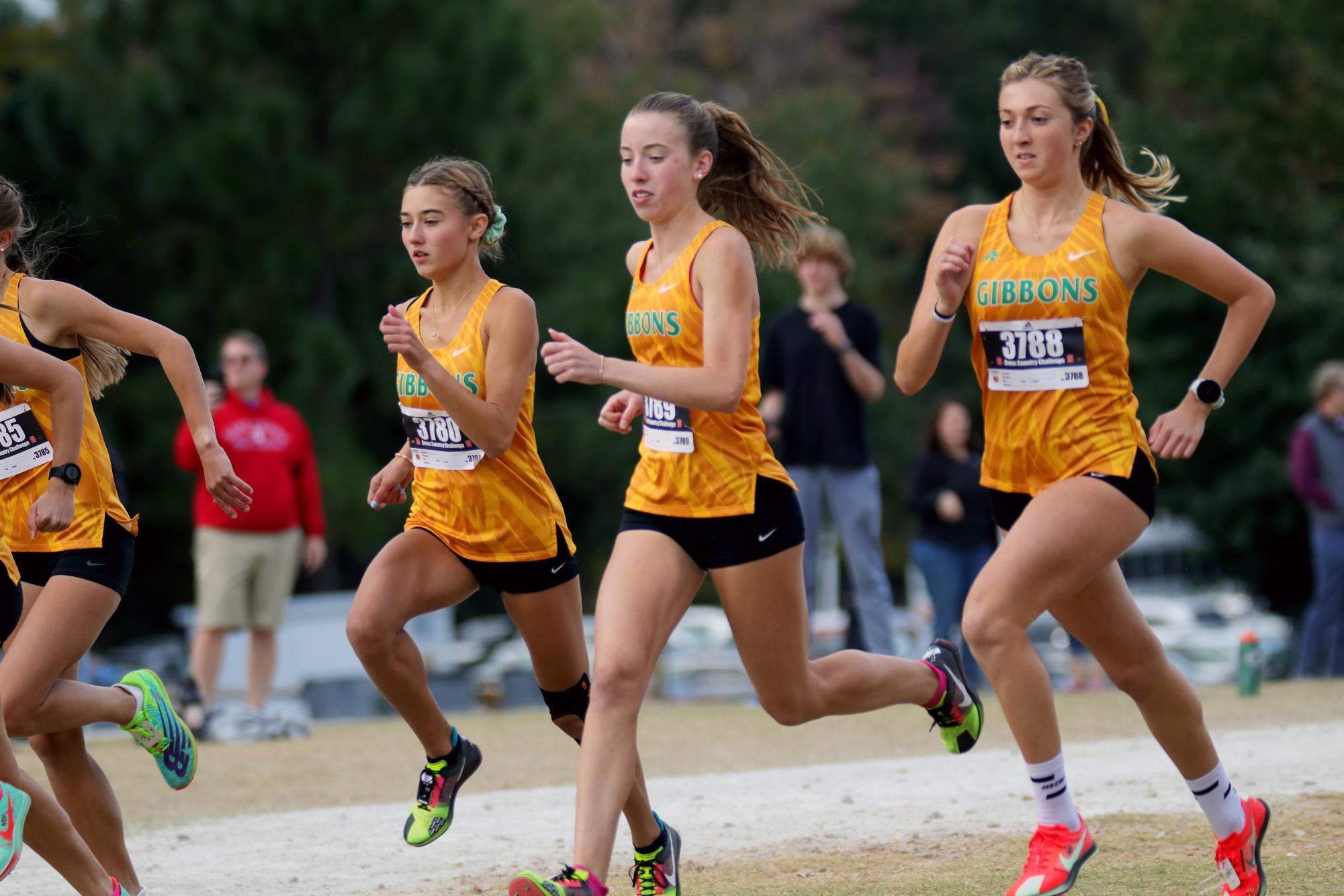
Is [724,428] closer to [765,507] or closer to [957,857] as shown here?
[765,507]

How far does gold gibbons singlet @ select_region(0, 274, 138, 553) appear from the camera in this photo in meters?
4.98

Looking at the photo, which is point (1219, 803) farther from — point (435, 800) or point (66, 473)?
point (66, 473)

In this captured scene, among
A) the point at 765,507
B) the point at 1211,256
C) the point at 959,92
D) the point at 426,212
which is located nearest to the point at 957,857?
the point at 765,507

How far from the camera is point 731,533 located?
4.76 m

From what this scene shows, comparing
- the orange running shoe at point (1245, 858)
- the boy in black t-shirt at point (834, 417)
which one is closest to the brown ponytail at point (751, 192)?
the orange running shoe at point (1245, 858)

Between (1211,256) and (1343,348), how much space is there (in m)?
20.5

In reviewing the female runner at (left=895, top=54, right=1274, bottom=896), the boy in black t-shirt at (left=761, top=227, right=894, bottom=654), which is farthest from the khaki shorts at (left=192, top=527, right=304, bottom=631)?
the female runner at (left=895, top=54, right=1274, bottom=896)

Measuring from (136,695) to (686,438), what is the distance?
1971 millimetres

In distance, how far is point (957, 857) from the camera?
219 inches

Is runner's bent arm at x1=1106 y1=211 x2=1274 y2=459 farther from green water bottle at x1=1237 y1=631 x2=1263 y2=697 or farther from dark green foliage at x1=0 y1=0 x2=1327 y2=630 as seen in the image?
dark green foliage at x1=0 y1=0 x2=1327 y2=630

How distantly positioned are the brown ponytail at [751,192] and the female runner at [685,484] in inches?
4.4

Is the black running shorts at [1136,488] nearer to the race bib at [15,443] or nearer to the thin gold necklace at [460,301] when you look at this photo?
the thin gold necklace at [460,301]

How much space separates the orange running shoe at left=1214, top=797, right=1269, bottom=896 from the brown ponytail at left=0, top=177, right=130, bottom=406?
139 inches

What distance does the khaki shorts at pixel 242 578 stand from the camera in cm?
1014
